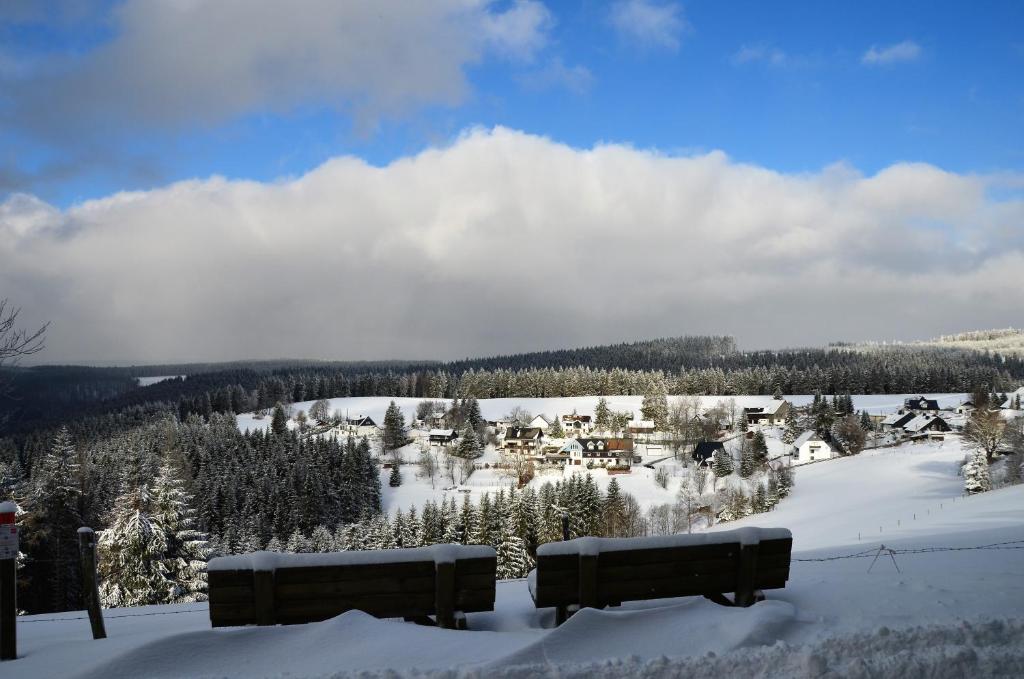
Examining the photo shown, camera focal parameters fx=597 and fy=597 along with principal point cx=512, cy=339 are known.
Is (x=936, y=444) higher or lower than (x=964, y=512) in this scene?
lower

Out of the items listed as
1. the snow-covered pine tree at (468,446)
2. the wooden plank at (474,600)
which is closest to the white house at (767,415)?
the snow-covered pine tree at (468,446)

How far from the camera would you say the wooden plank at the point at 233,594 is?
18.2ft

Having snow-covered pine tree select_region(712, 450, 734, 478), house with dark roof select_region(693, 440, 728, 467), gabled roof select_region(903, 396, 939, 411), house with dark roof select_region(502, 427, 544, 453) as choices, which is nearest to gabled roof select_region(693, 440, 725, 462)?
house with dark roof select_region(693, 440, 728, 467)

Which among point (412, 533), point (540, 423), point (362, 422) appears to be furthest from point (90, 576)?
point (362, 422)

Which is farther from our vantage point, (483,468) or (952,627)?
(483,468)

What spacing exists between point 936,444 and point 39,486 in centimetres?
7827

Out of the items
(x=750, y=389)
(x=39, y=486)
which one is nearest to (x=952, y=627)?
(x=39, y=486)

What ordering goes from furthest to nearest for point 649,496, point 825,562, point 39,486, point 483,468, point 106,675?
point 483,468
point 649,496
point 39,486
point 825,562
point 106,675

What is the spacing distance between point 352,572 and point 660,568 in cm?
310

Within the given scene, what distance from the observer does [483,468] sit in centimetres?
8606

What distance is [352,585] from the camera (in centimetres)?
580

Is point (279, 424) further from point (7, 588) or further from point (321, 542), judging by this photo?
point (7, 588)

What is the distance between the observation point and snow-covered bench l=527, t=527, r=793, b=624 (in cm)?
595

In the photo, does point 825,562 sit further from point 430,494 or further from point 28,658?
point 430,494
